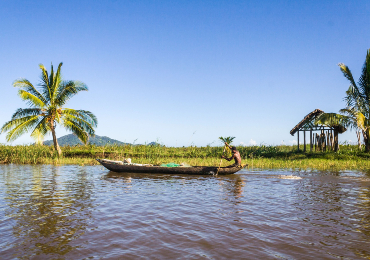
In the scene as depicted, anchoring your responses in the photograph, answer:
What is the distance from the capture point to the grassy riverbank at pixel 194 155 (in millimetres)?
16688

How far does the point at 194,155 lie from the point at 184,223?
17.6 meters

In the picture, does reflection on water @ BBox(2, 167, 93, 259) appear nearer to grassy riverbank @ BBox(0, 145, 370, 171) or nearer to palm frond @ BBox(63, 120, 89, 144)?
grassy riverbank @ BBox(0, 145, 370, 171)

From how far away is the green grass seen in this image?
16.7 m

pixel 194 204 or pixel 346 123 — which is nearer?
pixel 194 204

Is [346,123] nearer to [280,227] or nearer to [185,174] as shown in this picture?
[185,174]

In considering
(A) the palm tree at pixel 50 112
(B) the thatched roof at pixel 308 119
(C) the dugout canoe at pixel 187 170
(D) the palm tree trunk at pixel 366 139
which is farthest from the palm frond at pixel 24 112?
(D) the palm tree trunk at pixel 366 139

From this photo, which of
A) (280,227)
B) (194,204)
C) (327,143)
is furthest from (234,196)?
(327,143)

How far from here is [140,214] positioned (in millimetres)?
5824

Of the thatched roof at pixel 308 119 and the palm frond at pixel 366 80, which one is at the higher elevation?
the palm frond at pixel 366 80

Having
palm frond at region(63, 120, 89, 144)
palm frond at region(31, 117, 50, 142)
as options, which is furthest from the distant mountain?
palm frond at region(31, 117, 50, 142)

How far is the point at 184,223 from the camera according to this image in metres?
5.21

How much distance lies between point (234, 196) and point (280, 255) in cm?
420

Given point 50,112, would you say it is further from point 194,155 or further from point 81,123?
point 194,155

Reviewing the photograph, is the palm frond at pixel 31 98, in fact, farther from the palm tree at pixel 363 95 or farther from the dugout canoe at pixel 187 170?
the palm tree at pixel 363 95
